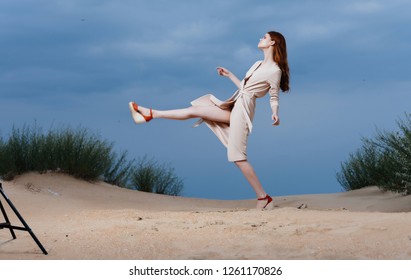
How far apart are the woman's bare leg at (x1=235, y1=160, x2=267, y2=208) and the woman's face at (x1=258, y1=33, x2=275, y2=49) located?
1.40m

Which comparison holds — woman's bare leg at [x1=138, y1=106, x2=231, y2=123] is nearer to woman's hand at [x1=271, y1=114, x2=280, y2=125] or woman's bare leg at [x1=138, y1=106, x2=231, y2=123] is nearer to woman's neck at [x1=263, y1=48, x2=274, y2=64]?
woman's hand at [x1=271, y1=114, x2=280, y2=125]

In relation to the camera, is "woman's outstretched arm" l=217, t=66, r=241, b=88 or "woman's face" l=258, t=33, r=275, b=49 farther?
"woman's outstretched arm" l=217, t=66, r=241, b=88

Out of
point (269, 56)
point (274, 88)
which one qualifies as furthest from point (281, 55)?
point (274, 88)

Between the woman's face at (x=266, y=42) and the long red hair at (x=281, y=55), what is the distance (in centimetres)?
4

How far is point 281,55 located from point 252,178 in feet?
4.95

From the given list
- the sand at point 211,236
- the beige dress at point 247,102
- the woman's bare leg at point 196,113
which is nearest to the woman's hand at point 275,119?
the beige dress at point 247,102

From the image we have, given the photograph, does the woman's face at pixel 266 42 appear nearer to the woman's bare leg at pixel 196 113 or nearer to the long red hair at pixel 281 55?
the long red hair at pixel 281 55

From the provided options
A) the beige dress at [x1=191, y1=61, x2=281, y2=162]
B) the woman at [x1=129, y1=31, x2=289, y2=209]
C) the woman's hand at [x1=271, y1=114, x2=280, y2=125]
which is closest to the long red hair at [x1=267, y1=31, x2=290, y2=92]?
the woman at [x1=129, y1=31, x2=289, y2=209]

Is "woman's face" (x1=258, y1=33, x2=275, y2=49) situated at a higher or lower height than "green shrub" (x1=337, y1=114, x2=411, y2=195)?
higher

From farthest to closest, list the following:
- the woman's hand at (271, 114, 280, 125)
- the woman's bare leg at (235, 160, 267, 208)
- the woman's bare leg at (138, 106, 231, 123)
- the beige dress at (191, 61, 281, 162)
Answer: the woman's bare leg at (138, 106, 231, 123), the woman's bare leg at (235, 160, 267, 208), the beige dress at (191, 61, 281, 162), the woman's hand at (271, 114, 280, 125)

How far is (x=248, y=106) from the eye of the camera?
7.11 metres

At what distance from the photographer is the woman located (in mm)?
7035

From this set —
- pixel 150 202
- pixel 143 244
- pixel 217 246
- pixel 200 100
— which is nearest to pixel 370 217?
pixel 217 246

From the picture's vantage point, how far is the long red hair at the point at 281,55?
23.3ft
